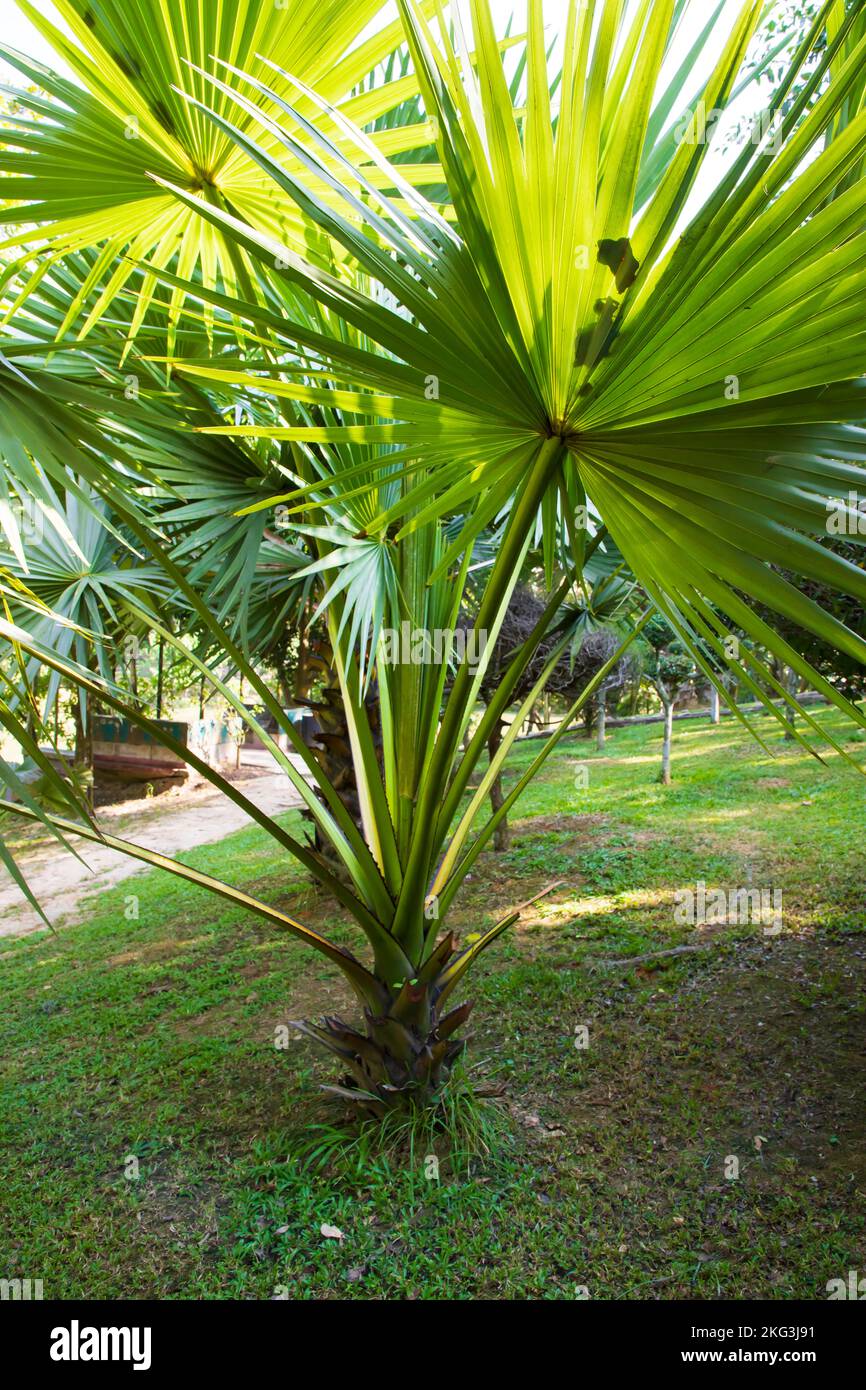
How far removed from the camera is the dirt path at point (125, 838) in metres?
7.61

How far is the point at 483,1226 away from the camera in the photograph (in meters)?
2.59

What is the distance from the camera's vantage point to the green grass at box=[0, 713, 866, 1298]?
97.1 inches

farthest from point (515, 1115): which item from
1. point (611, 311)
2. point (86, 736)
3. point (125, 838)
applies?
point (125, 838)

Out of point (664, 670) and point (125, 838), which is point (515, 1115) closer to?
point (664, 670)

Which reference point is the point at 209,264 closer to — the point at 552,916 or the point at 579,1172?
the point at 579,1172

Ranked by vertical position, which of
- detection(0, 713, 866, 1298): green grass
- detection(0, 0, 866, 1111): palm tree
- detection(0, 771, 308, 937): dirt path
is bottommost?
detection(0, 771, 308, 937): dirt path

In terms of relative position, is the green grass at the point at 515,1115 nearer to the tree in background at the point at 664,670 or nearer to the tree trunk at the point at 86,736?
the tree trunk at the point at 86,736

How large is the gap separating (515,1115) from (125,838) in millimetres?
8544

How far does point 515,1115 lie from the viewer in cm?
314

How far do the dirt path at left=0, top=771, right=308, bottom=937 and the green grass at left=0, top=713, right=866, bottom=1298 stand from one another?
1624 mm

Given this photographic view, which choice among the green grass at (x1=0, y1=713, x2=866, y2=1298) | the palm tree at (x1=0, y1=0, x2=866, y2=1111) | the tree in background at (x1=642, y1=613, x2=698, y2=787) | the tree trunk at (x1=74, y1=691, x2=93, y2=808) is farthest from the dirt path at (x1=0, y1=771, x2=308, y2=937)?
the tree in background at (x1=642, y1=613, x2=698, y2=787)

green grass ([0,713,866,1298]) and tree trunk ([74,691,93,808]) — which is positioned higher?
tree trunk ([74,691,93,808])

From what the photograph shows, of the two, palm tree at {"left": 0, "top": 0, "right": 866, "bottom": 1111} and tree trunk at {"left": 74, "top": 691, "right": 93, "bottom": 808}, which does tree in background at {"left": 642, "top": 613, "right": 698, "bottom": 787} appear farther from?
palm tree at {"left": 0, "top": 0, "right": 866, "bottom": 1111}

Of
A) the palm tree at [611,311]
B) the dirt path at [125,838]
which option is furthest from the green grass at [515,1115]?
the palm tree at [611,311]
